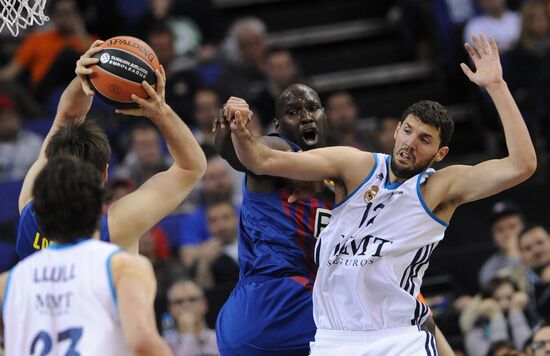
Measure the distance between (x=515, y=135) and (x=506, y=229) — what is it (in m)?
5.05

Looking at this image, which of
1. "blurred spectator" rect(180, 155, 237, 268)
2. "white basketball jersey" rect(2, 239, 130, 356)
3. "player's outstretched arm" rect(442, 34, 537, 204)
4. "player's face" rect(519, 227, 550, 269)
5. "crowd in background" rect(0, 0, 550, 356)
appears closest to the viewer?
"white basketball jersey" rect(2, 239, 130, 356)

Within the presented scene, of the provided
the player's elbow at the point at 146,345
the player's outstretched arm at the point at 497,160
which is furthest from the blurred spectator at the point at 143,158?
the player's elbow at the point at 146,345

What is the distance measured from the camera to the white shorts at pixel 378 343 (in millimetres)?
5742

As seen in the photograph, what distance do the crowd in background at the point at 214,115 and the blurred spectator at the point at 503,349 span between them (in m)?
0.02

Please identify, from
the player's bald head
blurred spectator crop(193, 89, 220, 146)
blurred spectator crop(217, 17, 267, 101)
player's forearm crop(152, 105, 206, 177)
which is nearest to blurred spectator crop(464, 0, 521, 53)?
blurred spectator crop(217, 17, 267, 101)

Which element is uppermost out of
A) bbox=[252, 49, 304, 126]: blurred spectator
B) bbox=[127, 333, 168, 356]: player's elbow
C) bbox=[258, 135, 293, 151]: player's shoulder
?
bbox=[252, 49, 304, 126]: blurred spectator

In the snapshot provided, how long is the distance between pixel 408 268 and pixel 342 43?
9500mm

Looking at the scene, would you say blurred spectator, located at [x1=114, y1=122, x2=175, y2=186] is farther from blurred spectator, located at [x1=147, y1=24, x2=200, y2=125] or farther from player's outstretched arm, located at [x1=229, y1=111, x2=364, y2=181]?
player's outstretched arm, located at [x1=229, y1=111, x2=364, y2=181]

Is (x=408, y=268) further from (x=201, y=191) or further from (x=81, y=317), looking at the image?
(x=201, y=191)

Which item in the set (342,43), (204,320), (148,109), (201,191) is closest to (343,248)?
(148,109)

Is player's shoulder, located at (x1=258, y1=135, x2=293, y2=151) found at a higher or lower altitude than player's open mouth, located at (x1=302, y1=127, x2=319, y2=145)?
lower

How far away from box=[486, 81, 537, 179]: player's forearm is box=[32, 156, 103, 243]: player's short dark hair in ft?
7.74

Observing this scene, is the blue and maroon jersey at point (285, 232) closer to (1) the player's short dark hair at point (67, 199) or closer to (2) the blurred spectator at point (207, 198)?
(1) the player's short dark hair at point (67, 199)

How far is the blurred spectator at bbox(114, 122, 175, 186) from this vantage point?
1146cm
